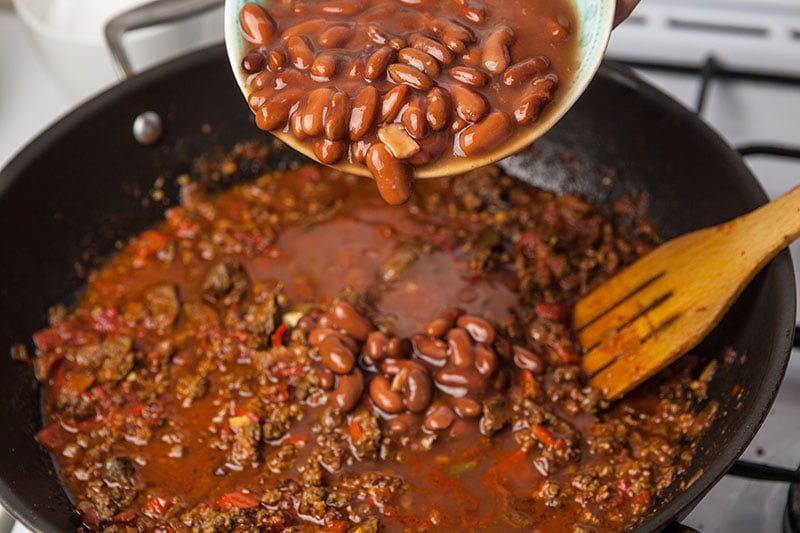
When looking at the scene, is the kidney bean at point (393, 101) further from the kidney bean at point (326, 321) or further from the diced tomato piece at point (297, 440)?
the diced tomato piece at point (297, 440)

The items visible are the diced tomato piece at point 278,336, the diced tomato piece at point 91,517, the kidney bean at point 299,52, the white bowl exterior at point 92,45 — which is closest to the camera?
the kidney bean at point 299,52

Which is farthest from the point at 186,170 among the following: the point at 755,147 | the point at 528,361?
the point at 755,147

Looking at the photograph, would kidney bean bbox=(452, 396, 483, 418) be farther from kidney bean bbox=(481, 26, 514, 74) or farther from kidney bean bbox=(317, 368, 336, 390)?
kidney bean bbox=(481, 26, 514, 74)

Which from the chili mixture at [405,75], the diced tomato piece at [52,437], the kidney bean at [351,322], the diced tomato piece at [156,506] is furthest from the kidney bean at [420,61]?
the diced tomato piece at [52,437]

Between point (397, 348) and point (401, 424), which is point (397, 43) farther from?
point (401, 424)

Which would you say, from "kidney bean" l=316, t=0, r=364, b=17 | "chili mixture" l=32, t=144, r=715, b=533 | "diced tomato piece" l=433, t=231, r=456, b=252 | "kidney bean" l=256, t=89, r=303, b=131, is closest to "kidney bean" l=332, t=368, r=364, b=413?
"chili mixture" l=32, t=144, r=715, b=533

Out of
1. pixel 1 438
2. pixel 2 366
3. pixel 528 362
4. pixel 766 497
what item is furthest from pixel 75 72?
pixel 766 497

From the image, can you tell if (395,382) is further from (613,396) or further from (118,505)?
(118,505)
